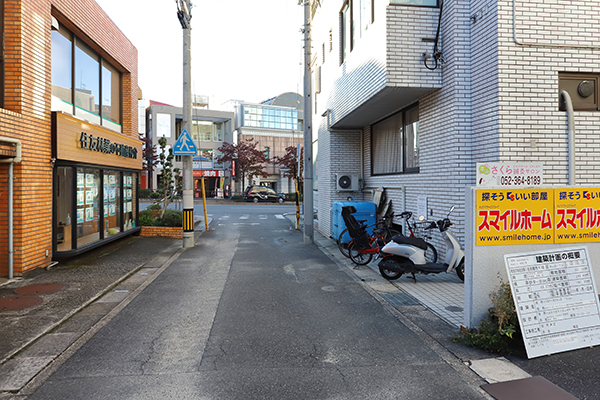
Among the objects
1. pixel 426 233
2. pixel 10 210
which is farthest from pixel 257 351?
pixel 10 210

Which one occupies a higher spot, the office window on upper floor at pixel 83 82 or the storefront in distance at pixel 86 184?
the office window on upper floor at pixel 83 82

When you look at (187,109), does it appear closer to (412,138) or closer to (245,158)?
(412,138)

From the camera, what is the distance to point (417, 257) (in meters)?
8.00

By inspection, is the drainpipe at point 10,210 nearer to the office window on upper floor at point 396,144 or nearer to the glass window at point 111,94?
the glass window at point 111,94

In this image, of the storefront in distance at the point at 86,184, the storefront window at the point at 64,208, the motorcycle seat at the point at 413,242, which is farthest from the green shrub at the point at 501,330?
the storefront window at the point at 64,208

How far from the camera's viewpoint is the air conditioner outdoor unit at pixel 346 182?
557 inches

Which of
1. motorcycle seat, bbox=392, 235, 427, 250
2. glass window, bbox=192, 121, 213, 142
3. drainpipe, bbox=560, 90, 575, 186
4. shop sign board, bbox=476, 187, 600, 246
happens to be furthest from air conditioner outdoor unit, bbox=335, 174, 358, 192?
glass window, bbox=192, 121, 213, 142

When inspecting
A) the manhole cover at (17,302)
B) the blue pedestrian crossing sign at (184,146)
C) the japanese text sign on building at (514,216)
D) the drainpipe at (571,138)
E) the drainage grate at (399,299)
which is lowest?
the drainage grate at (399,299)

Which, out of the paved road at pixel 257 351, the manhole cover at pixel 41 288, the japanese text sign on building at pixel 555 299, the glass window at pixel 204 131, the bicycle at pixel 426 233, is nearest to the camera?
the paved road at pixel 257 351

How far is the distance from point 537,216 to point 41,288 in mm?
7804

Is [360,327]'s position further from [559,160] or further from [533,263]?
[559,160]

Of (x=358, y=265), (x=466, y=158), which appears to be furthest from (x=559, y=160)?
(x=358, y=265)

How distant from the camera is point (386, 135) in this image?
1259 cm

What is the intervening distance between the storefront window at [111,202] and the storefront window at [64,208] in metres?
1.62
